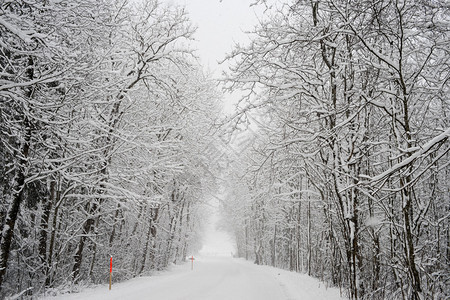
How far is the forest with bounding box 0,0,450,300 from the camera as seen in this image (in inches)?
185

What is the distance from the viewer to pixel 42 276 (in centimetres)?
977

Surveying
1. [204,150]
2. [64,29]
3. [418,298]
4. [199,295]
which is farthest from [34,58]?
[204,150]

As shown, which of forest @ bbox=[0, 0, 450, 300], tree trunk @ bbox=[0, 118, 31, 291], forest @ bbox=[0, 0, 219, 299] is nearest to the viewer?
forest @ bbox=[0, 0, 450, 300]

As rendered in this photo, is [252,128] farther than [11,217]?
Yes

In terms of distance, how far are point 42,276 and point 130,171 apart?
4400mm

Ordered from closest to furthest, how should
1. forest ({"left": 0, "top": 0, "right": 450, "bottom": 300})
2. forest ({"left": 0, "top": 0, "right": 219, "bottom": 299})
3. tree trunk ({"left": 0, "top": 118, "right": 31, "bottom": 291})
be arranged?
forest ({"left": 0, "top": 0, "right": 450, "bottom": 300}) < forest ({"left": 0, "top": 0, "right": 219, "bottom": 299}) < tree trunk ({"left": 0, "top": 118, "right": 31, "bottom": 291})

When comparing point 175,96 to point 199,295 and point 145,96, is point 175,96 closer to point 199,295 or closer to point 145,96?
point 145,96

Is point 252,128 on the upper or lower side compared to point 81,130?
upper

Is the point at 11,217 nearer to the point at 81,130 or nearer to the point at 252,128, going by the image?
the point at 81,130

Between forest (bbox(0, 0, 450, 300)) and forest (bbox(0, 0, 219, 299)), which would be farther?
forest (bbox(0, 0, 219, 299))

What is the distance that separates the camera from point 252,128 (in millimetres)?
9039

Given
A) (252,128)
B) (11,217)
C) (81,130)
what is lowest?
(11,217)

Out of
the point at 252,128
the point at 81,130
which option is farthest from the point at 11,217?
the point at 252,128

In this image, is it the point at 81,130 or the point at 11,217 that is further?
the point at 81,130
